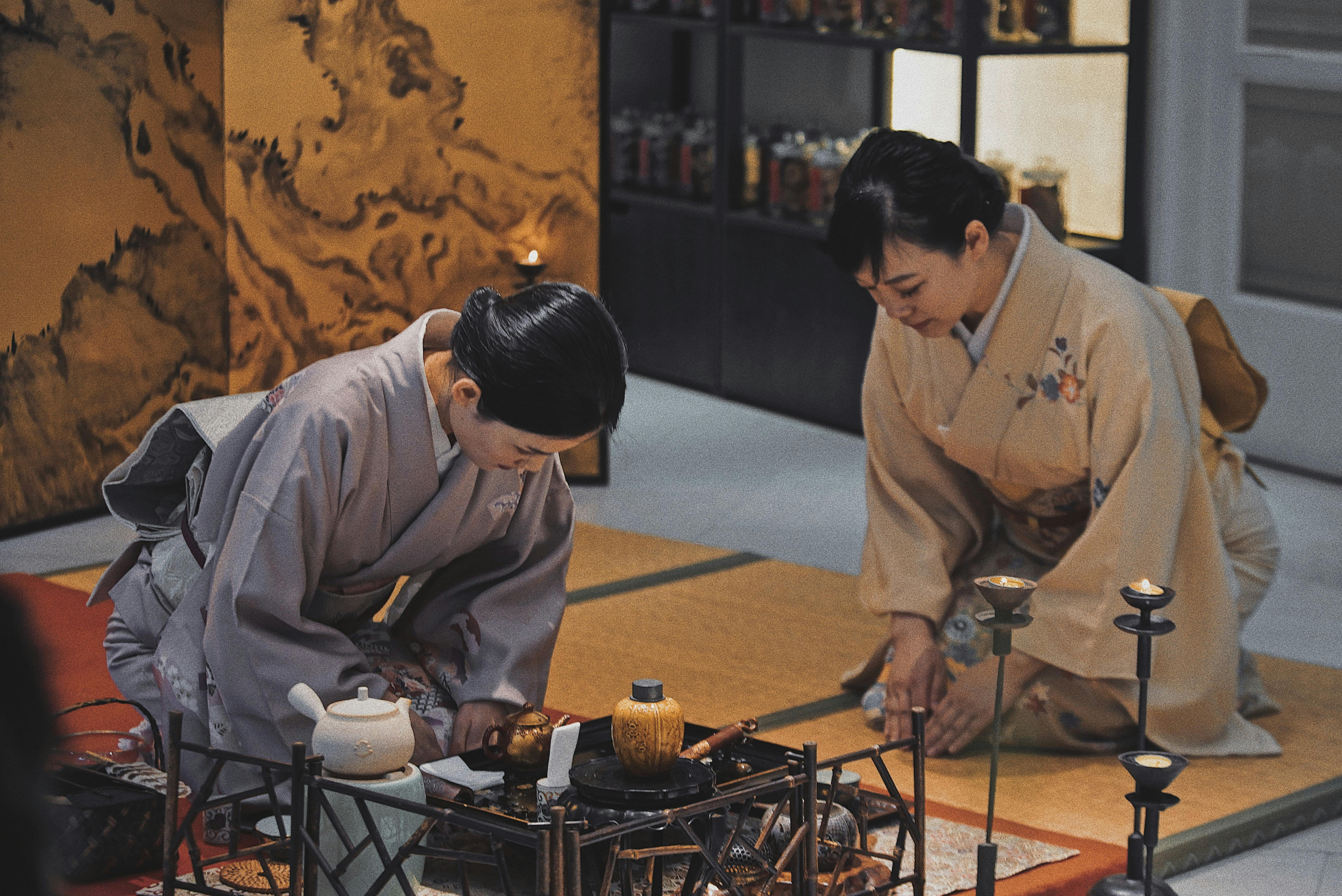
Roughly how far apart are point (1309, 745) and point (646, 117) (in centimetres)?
424

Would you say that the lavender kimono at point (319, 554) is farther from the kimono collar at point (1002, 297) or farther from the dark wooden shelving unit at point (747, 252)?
the dark wooden shelving unit at point (747, 252)

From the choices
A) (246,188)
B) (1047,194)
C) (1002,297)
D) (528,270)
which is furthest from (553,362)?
(528,270)

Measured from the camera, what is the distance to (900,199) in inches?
117

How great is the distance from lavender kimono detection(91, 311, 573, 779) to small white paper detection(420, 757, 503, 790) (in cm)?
22

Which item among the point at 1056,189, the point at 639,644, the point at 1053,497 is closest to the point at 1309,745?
the point at 1053,497

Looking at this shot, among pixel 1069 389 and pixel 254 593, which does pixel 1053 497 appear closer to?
pixel 1069 389

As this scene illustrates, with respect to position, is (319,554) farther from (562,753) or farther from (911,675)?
(911,675)

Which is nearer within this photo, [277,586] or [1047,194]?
[277,586]

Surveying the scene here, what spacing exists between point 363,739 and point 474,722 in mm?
671

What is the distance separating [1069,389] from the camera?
3.17m

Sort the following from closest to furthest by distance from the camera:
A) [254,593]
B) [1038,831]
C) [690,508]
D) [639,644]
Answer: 1. [254,593]
2. [1038,831]
3. [639,644]
4. [690,508]

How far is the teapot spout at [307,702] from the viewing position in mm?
2223

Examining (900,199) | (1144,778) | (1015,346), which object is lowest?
(1144,778)

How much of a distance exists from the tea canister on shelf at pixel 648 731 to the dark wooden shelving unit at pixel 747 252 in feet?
10.6
